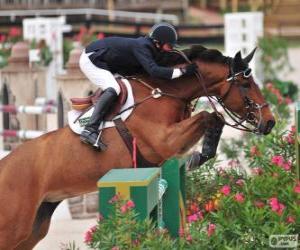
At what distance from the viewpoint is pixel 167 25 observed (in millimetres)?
6793

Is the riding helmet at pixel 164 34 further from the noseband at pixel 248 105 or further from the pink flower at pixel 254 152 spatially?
the pink flower at pixel 254 152

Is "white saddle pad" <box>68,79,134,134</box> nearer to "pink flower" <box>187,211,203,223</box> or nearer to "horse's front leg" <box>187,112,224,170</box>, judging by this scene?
"horse's front leg" <box>187,112,224,170</box>

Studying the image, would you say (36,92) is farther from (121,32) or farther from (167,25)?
(121,32)

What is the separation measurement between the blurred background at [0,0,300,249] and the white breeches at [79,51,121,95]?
124 cm

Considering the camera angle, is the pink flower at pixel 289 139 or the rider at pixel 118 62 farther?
the pink flower at pixel 289 139

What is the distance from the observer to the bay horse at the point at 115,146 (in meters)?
6.68

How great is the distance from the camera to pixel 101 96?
22.2ft

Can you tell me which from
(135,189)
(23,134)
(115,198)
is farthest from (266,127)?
(23,134)

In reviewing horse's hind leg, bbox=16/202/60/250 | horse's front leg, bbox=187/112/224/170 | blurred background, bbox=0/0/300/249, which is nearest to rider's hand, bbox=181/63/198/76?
horse's front leg, bbox=187/112/224/170

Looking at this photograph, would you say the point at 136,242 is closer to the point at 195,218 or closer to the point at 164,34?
the point at 195,218

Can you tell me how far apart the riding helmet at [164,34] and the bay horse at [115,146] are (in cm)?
15

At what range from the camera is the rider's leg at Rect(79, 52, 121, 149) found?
21.8ft

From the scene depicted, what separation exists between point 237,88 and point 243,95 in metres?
0.06

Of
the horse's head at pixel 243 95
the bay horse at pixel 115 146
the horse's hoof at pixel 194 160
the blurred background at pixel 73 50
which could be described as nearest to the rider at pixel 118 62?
the bay horse at pixel 115 146
